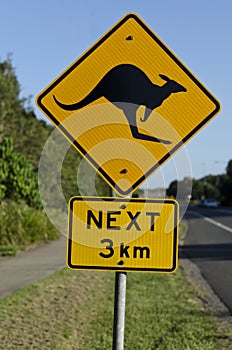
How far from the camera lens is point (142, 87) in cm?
323

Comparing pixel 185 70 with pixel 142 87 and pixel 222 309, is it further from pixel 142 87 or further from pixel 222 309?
pixel 222 309

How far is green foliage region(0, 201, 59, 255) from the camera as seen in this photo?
1664 centimetres

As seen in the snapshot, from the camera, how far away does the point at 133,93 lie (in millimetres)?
3225

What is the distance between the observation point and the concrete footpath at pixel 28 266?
10469mm

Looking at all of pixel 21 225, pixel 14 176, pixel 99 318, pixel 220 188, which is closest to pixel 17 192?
pixel 14 176

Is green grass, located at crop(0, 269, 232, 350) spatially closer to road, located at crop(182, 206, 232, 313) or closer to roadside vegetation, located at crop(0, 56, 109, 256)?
road, located at crop(182, 206, 232, 313)

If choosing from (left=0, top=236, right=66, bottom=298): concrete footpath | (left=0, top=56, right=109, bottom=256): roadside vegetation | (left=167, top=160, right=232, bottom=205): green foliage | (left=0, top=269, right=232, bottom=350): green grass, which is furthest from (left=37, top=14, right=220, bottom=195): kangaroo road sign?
(left=167, top=160, right=232, bottom=205): green foliage

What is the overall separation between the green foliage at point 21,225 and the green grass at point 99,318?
20.4ft

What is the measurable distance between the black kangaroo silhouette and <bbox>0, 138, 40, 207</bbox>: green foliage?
14.5 meters

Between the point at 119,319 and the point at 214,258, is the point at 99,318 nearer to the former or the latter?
the point at 119,319

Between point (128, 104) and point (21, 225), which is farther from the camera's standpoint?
point (21, 225)

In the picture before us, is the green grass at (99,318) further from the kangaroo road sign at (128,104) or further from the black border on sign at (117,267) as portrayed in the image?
the kangaroo road sign at (128,104)

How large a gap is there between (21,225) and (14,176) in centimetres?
183

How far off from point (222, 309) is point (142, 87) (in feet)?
20.5
